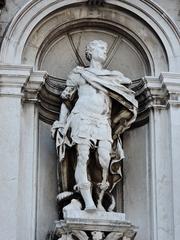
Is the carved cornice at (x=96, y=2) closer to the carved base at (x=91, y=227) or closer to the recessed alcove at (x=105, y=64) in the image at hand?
the recessed alcove at (x=105, y=64)

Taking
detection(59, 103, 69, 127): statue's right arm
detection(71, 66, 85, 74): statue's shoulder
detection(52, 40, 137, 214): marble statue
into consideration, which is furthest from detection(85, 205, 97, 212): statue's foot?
detection(71, 66, 85, 74): statue's shoulder

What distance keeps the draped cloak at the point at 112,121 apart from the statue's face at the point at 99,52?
0.27m

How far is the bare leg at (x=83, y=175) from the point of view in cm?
1512

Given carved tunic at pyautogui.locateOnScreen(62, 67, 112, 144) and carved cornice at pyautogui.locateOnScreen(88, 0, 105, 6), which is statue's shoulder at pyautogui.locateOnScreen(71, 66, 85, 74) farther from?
carved cornice at pyautogui.locateOnScreen(88, 0, 105, 6)

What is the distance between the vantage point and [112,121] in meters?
15.9

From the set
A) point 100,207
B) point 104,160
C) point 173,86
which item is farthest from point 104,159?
point 173,86

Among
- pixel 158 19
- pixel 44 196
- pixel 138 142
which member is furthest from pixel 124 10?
pixel 44 196

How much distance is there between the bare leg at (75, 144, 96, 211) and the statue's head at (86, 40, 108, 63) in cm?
153

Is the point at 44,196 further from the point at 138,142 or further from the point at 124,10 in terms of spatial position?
the point at 124,10

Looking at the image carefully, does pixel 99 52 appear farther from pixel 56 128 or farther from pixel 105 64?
pixel 56 128

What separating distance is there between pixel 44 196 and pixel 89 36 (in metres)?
2.68

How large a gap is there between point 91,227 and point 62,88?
7.95 ft

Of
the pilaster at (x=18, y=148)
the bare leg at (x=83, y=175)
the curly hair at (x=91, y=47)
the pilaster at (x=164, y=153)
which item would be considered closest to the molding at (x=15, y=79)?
the pilaster at (x=18, y=148)

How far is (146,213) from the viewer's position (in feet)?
51.5
